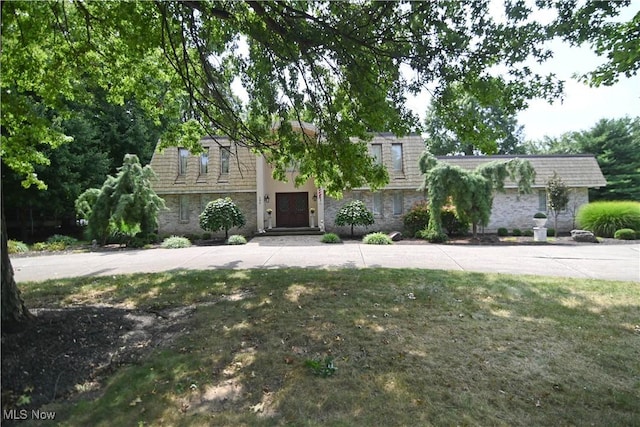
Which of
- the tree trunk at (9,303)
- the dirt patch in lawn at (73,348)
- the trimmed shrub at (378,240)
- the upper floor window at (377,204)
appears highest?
the upper floor window at (377,204)

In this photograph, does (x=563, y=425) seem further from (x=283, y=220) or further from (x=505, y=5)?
(x=283, y=220)

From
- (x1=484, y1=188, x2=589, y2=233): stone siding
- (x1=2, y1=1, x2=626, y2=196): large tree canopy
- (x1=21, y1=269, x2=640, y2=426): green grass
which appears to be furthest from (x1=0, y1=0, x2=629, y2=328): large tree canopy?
(x1=484, y1=188, x2=589, y2=233): stone siding

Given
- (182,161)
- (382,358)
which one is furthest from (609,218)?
(182,161)

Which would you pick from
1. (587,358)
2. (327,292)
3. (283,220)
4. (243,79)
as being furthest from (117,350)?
(283,220)

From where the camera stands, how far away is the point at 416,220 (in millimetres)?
17188

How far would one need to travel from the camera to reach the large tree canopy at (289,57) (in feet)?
16.8

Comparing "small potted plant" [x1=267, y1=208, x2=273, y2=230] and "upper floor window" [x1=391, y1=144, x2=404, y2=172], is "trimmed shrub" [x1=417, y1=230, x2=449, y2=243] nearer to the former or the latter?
"upper floor window" [x1=391, y1=144, x2=404, y2=172]

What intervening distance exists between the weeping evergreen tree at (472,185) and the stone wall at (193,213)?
961cm

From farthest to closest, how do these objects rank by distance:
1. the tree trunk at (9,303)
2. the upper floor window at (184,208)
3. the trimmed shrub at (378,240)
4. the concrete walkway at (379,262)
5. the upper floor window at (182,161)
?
1. the upper floor window at (182,161)
2. the upper floor window at (184,208)
3. the trimmed shrub at (378,240)
4. the concrete walkway at (379,262)
5. the tree trunk at (9,303)

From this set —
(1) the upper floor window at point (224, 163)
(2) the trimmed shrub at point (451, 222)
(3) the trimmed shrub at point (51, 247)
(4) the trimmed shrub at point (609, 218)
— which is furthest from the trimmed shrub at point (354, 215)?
(3) the trimmed shrub at point (51, 247)

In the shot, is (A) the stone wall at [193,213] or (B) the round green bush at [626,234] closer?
(B) the round green bush at [626,234]

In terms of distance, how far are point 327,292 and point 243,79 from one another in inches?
198

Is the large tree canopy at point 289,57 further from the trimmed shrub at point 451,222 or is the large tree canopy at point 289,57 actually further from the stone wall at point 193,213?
the stone wall at point 193,213

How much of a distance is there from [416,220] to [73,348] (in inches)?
607
